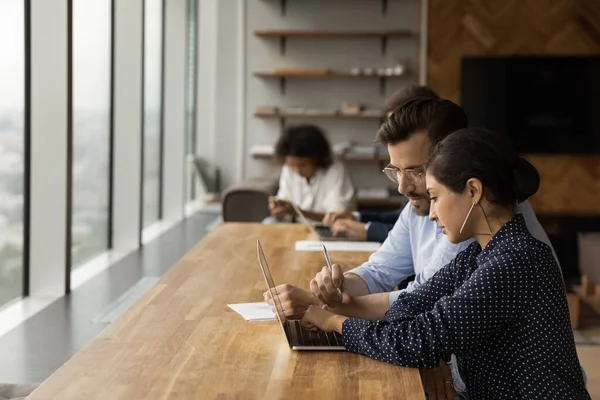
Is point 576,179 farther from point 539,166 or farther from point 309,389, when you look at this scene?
point 309,389

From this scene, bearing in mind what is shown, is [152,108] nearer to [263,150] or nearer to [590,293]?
[263,150]

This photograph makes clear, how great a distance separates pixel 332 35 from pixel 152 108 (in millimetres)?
1881

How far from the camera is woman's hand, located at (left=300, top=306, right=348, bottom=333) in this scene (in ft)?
7.11

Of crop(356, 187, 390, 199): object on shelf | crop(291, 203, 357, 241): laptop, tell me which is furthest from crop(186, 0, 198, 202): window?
crop(291, 203, 357, 241): laptop

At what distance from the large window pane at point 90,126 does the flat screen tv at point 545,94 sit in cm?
359

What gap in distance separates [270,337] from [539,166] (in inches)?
277

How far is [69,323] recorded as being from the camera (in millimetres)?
4707

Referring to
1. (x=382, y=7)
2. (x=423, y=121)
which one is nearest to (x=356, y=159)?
(x=382, y=7)

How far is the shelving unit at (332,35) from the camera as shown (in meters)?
8.92

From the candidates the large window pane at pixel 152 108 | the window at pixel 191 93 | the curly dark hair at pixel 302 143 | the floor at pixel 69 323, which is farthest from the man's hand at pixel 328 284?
the window at pixel 191 93

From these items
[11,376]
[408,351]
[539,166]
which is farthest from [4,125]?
[539,166]

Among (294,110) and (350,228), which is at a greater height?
(294,110)

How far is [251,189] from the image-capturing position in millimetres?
6879

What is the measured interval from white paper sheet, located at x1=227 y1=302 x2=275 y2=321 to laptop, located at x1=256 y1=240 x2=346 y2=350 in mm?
113
